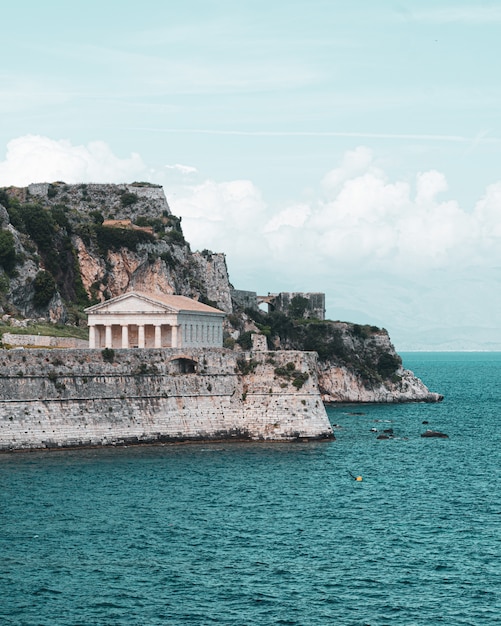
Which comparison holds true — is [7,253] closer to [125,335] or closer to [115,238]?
[115,238]

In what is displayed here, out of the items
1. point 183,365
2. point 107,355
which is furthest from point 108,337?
point 107,355

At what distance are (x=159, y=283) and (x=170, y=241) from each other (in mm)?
8164

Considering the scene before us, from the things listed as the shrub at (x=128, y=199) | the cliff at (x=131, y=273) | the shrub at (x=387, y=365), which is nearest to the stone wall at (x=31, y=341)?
the cliff at (x=131, y=273)

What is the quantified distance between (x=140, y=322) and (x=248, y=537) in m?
33.5

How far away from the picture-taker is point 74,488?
54.9m

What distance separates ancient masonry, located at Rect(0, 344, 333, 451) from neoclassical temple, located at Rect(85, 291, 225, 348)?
5.19m

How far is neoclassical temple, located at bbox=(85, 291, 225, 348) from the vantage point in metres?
78.7

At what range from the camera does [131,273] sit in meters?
117

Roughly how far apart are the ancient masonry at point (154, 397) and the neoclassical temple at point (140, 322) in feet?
17.0

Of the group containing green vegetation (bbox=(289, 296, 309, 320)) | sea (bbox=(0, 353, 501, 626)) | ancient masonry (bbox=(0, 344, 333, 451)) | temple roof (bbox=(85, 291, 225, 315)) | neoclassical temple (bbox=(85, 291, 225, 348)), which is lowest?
sea (bbox=(0, 353, 501, 626))

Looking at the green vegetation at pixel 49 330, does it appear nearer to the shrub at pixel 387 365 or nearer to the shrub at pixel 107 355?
the shrub at pixel 107 355

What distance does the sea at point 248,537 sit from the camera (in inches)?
1473

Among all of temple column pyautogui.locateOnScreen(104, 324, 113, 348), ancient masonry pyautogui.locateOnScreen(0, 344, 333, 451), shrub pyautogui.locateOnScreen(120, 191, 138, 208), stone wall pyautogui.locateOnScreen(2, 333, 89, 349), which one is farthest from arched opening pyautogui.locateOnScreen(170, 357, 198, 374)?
shrub pyautogui.locateOnScreen(120, 191, 138, 208)

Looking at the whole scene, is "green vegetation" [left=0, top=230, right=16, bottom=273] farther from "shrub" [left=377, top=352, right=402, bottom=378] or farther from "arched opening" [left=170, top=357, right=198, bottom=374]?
"shrub" [left=377, top=352, right=402, bottom=378]
